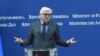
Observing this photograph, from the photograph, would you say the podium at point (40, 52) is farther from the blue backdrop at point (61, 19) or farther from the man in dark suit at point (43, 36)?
the blue backdrop at point (61, 19)

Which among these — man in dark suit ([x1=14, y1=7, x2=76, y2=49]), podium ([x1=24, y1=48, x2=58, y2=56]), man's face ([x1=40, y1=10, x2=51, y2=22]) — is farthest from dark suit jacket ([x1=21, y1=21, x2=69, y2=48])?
podium ([x1=24, y1=48, x2=58, y2=56])

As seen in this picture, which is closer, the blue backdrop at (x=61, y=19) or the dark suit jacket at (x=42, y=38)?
the dark suit jacket at (x=42, y=38)

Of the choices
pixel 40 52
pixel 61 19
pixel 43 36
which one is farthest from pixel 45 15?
pixel 61 19

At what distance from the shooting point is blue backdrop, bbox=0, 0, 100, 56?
691 centimetres

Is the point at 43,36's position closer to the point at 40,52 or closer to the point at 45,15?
the point at 45,15

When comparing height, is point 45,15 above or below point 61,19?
above

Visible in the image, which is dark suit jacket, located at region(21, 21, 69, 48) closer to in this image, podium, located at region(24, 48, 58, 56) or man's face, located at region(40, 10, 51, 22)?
man's face, located at region(40, 10, 51, 22)

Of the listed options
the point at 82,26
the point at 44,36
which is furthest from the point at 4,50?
the point at 44,36

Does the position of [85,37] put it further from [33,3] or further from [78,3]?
[33,3]

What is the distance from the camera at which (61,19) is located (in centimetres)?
693

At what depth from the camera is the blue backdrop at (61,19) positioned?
6.91 metres

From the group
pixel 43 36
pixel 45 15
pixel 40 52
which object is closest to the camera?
pixel 40 52

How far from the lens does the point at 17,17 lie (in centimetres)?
694

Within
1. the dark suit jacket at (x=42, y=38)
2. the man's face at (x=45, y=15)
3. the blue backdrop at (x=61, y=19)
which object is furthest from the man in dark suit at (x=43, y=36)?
the blue backdrop at (x=61, y=19)
